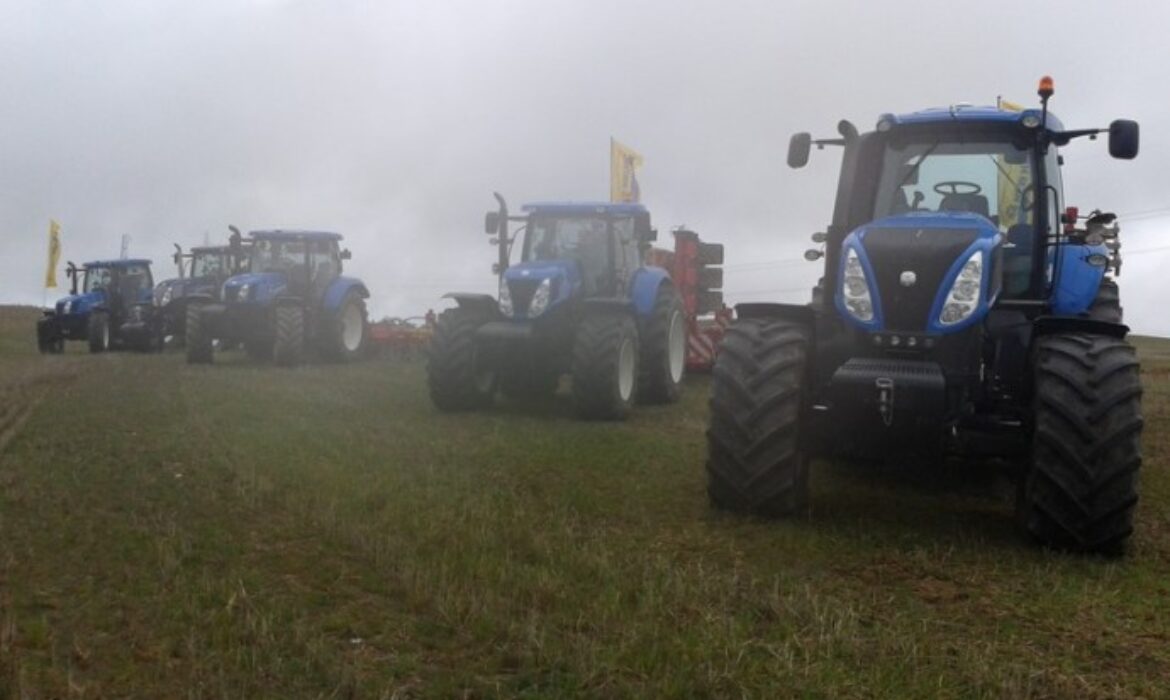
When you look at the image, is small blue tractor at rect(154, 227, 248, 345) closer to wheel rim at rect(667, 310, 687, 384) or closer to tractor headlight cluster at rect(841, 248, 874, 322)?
wheel rim at rect(667, 310, 687, 384)

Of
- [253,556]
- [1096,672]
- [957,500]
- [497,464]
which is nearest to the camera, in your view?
[1096,672]

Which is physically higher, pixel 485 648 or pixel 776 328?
pixel 776 328

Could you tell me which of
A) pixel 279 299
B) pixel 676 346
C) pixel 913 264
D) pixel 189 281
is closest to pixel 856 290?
pixel 913 264

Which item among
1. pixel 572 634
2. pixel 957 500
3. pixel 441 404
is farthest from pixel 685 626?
pixel 441 404

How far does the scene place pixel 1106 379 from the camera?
5.50m

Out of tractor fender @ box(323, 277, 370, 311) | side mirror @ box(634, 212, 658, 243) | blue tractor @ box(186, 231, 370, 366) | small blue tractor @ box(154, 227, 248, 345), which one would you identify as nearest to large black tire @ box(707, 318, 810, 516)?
side mirror @ box(634, 212, 658, 243)

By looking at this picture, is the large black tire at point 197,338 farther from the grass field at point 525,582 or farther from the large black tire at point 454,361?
the grass field at point 525,582

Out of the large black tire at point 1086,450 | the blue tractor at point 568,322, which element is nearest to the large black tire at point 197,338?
the blue tractor at point 568,322

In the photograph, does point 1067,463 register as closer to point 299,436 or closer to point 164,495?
point 164,495

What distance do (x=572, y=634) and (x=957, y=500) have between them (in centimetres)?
404

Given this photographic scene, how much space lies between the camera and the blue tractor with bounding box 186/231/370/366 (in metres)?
18.2

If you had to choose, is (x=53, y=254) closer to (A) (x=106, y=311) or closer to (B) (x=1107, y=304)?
(A) (x=106, y=311)

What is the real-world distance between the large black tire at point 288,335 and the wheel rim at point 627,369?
24.9 ft

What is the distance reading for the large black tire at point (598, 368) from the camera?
10852mm
